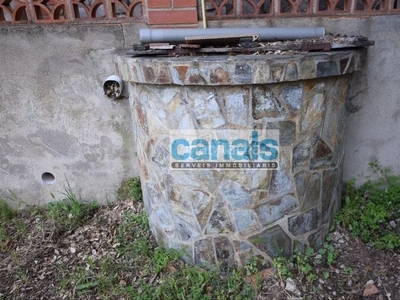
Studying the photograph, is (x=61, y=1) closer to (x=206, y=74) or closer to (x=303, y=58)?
(x=206, y=74)

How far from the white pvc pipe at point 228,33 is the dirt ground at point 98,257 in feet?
4.83

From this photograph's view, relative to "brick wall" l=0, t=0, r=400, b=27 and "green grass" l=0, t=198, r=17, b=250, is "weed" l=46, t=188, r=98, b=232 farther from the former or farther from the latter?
"brick wall" l=0, t=0, r=400, b=27

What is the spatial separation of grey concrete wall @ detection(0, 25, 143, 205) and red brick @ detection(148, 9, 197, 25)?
28cm

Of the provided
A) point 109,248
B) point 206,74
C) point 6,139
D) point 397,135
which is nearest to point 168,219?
point 109,248

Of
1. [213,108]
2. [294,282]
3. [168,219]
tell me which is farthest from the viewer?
[168,219]

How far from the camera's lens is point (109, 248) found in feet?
9.04

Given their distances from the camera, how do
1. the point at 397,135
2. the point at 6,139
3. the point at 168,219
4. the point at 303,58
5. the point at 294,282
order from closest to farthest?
the point at 303,58
the point at 294,282
the point at 168,219
the point at 397,135
the point at 6,139

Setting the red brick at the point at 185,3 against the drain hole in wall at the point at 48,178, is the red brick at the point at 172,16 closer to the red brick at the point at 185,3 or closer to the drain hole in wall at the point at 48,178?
the red brick at the point at 185,3

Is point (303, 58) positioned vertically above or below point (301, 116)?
above

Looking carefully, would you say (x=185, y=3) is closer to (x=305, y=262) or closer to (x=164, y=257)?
(x=164, y=257)

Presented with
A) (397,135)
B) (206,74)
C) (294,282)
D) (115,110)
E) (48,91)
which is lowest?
(294,282)

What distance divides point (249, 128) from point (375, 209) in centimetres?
140

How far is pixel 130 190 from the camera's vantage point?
3158mm

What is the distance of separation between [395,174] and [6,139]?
346 cm
